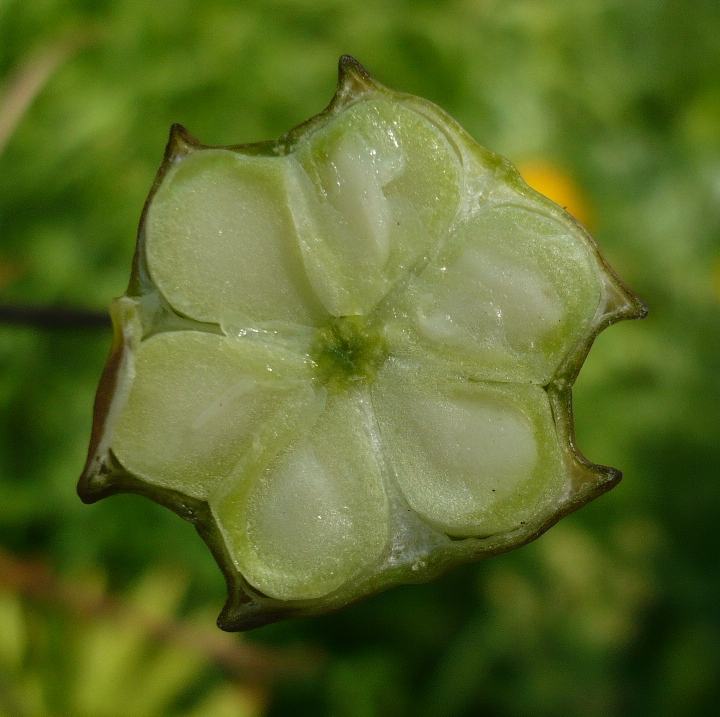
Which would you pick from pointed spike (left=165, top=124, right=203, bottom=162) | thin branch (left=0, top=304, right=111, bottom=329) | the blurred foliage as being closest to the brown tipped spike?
pointed spike (left=165, top=124, right=203, bottom=162)

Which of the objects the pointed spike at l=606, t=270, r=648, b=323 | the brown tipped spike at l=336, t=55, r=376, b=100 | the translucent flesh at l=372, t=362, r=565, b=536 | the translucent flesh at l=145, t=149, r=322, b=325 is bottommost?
the translucent flesh at l=372, t=362, r=565, b=536

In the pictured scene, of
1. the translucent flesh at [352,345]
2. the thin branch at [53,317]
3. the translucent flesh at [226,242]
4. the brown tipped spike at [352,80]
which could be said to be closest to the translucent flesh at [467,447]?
the translucent flesh at [352,345]

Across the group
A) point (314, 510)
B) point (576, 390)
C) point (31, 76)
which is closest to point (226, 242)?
point (314, 510)

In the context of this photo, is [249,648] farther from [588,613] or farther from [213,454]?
[213,454]

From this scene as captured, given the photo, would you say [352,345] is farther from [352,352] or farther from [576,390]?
[576,390]

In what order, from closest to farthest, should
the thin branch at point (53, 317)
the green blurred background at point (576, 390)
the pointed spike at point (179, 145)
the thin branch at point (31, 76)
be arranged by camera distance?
the pointed spike at point (179, 145) → the thin branch at point (53, 317) → the thin branch at point (31, 76) → the green blurred background at point (576, 390)

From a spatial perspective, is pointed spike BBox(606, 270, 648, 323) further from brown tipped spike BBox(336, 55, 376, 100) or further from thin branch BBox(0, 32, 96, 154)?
thin branch BBox(0, 32, 96, 154)

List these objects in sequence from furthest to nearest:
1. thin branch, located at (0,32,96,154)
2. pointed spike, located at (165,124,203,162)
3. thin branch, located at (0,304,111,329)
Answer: thin branch, located at (0,32,96,154) < thin branch, located at (0,304,111,329) < pointed spike, located at (165,124,203,162)

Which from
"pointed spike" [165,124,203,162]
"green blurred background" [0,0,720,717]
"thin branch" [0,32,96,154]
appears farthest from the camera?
"green blurred background" [0,0,720,717]

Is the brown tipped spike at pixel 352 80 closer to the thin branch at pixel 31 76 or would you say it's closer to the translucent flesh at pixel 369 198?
the translucent flesh at pixel 369 198
